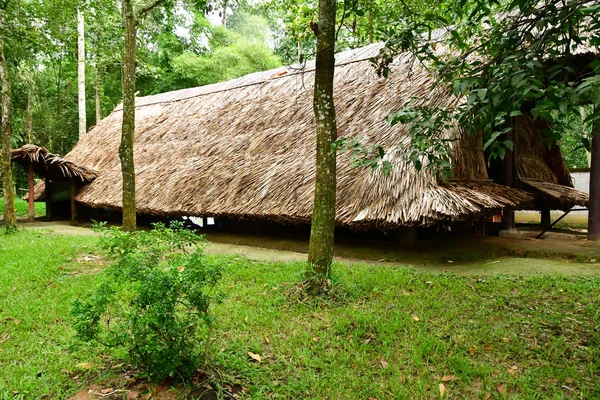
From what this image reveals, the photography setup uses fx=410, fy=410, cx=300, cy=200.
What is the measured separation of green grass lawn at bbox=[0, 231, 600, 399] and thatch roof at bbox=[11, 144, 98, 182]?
5.80m

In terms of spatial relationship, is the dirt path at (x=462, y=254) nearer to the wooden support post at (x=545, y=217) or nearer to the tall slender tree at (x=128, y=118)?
the tall slender tree at (x=128, y=118)

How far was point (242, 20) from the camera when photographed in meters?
30.8

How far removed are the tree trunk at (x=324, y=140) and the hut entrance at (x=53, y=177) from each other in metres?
8.16

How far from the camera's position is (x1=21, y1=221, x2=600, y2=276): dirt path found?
4.83m

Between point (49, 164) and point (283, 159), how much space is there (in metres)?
6.16

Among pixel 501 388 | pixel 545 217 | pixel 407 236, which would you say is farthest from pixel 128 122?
pixel 545 217

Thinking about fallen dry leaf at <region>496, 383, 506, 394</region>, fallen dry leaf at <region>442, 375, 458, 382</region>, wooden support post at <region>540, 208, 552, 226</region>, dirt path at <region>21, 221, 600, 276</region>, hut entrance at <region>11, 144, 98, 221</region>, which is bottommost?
fallen dry leaf at <region>496, 383, 506, 394</region>

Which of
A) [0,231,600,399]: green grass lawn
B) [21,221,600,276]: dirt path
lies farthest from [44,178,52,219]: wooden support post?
[0,231,600,399]: green grass lawn

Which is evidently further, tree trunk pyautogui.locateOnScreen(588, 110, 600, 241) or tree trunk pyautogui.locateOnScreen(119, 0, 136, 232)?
tree trunk pyautogui.locateOnScreen(588, 110, 600, 241)

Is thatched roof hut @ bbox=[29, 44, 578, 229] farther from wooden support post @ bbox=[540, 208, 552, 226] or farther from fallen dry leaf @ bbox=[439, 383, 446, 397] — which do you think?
fallen dry leaf @ bbox=[439, 383, 446, 397]

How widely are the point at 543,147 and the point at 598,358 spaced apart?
738 centimetres

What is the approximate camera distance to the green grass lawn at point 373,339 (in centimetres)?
256

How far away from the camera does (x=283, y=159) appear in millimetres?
7105

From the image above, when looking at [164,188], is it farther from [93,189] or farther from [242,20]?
[242,20]
